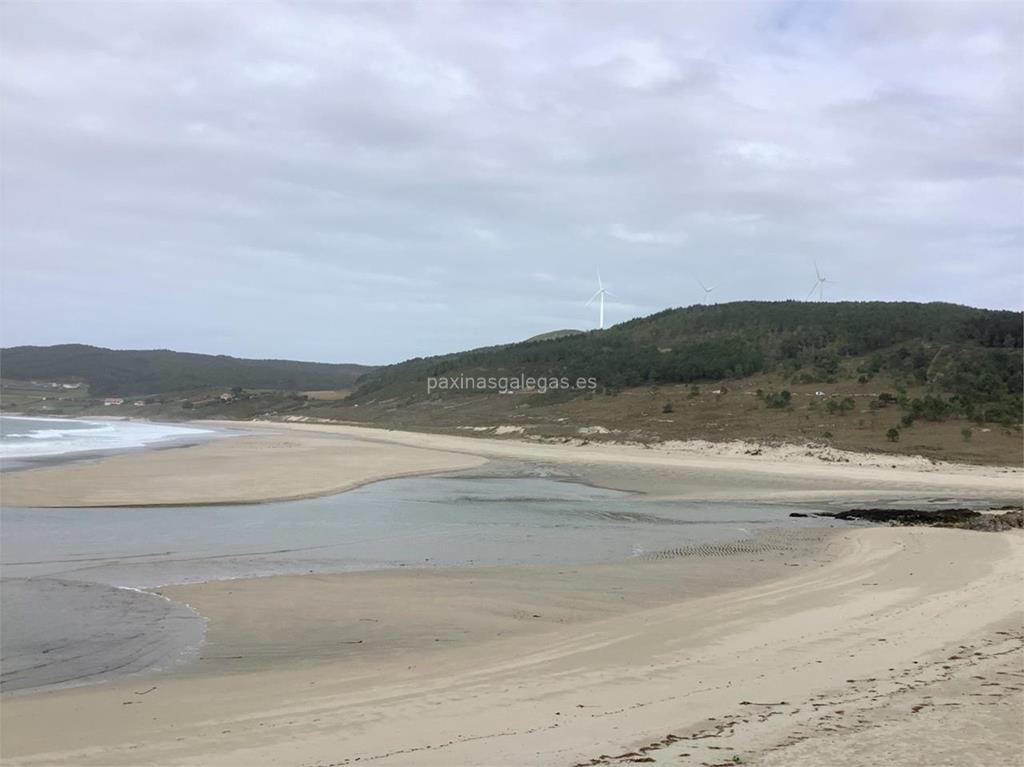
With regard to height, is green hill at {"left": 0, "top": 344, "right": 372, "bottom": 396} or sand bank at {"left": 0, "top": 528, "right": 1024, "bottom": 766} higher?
green hill at {"left": 0, "top": 344, "right": 372, "bottom": 396}

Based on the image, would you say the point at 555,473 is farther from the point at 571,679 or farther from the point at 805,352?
the point at 805,352

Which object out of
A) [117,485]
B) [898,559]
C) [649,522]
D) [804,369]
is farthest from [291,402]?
[898,559]

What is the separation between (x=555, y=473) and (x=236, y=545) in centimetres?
1940

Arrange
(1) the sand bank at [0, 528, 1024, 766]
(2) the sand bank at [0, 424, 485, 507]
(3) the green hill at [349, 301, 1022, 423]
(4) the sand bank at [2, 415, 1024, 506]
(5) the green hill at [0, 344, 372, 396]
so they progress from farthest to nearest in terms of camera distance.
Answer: (5) the green hill at [0, 344, 372, 396] → (3) the green hill at [349, 301, 1022, 423] → (4) the sand bank at [2, 415, 1024, 506] → (2) the sand bank at [0, 424, 485, 507] → (1) the sand bank at [0, 528, 1024, 766]

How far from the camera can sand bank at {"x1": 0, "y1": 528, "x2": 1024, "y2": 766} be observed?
18.3ft

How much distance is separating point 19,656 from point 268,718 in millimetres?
3695

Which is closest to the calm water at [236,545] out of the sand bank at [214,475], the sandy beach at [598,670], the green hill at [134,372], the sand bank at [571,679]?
the sandy beach at [598,670]

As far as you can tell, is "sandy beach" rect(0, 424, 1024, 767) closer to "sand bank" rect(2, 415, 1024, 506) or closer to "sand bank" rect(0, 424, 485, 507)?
"sand bank" rect(2, 415, 1024, 506)

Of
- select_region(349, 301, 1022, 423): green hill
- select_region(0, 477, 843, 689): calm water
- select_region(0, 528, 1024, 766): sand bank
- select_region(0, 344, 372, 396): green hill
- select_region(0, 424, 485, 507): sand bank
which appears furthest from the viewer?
select_region(0, 344, 372, 396): green hill

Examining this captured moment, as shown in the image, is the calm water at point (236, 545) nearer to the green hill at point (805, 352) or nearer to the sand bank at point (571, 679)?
the sand bank at point (571, 679)

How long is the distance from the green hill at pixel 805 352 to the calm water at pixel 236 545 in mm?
24451

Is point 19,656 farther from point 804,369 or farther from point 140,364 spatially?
point 140,364

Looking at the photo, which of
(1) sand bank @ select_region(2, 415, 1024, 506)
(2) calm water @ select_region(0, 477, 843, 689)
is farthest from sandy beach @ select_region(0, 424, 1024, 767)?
(1) sand bank @ select_region(2, 415, 1024, 506)

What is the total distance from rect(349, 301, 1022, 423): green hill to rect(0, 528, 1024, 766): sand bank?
30.9m
